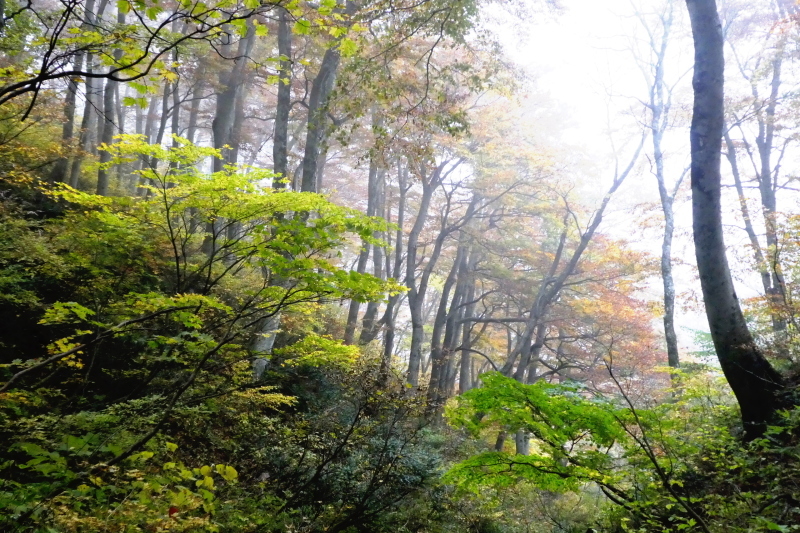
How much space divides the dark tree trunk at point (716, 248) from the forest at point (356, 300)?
3 cm

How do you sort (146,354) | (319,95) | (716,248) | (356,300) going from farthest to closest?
1. (319,95)
2. (146,354)
3. (716,248)
4. (356,300)

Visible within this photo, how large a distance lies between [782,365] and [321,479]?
659cm

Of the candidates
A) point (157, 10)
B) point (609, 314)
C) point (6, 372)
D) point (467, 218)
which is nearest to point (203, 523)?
point (157, 10)

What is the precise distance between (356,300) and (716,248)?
4.16 m

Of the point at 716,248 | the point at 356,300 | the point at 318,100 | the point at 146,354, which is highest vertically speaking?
the point at 318,100

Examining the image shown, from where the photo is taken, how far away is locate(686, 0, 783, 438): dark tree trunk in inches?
189

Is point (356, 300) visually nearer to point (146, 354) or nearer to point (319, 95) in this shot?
point (146, 354)

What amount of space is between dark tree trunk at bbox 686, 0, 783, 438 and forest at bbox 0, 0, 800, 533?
0.09ft

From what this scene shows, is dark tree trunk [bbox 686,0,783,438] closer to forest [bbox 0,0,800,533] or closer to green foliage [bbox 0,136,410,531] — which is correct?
forest [bbox 0,0,800,533]

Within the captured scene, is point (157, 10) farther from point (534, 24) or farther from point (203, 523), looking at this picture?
point (534, 24)

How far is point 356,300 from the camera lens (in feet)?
14.2

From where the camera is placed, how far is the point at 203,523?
106 inches

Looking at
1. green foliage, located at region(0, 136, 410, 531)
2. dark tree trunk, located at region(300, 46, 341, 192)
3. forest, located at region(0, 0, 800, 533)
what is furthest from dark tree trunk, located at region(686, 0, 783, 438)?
dark tree trunk, located at region(300, 46, 341, 192)

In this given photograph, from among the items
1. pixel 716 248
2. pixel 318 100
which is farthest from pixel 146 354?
pixel 716 248
